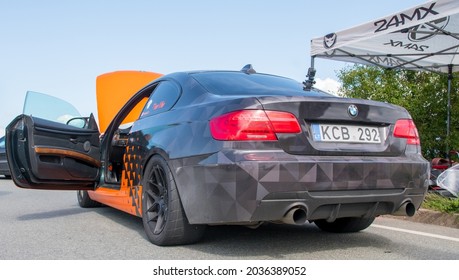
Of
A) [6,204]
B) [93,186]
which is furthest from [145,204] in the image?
[6,204]

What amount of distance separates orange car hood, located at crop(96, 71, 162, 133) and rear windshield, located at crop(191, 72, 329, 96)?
2.67 meters

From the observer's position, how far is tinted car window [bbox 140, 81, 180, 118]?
156 inches

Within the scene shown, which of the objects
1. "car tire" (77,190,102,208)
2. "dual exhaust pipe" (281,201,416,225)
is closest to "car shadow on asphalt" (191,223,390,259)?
"dual exhaust pipe" (281,201,416,225)

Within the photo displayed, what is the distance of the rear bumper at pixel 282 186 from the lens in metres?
2.94

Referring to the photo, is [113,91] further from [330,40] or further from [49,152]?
[330,40]

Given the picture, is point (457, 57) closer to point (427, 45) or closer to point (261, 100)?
point (427, 45)

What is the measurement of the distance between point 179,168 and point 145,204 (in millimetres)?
739

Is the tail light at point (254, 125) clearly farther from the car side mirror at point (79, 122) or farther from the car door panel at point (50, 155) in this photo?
the car side mirror at point (79, 122)

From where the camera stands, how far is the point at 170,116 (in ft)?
12.4

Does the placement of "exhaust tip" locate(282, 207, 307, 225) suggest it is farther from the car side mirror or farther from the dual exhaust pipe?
the car side mirror

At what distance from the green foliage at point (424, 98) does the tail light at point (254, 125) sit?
7.30 m

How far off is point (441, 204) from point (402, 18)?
264 cm

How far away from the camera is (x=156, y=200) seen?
379 cm

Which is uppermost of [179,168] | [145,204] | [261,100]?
[261,100]
